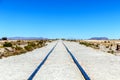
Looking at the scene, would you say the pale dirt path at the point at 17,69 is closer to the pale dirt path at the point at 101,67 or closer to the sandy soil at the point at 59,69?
the sandy soil at the point at 59,69

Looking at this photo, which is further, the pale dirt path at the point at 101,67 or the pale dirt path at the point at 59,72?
the pale dirt path at the point at 101,67

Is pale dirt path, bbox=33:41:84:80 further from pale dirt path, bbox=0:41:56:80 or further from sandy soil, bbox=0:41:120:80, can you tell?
pale dirt path, bbox=0:41:56:80

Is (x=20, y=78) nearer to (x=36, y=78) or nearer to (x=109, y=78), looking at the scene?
(x=36, y=78)

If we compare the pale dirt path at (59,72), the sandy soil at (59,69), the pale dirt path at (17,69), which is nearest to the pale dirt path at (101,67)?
the sandy soil at (59,69)

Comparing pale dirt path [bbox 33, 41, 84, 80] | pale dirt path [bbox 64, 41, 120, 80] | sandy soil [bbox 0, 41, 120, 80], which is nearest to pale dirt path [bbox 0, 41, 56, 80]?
sandy soil [bbox 0, 41, 120, 80]

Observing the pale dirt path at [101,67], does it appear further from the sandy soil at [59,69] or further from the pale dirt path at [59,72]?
the pale dirt path at [59,72]

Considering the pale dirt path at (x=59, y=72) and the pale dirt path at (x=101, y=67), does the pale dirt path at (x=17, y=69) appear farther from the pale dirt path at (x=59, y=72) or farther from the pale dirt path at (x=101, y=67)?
the pale dirt path at (x=101, y=67)

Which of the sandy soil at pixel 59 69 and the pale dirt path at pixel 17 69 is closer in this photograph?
the sandy soil at pixel 59 69

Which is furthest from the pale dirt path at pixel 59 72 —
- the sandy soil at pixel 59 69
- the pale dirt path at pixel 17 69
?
the pale dirt path at pixel 17 69

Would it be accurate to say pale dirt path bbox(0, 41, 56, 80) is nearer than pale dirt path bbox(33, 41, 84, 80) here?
No

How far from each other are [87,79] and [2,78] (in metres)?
3.25

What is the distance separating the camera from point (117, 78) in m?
8.37

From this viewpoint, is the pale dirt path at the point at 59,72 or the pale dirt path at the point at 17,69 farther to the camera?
the pale dirt path at the point at 17,69

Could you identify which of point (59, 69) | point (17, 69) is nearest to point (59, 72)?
point (59, 69)
